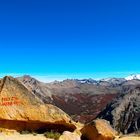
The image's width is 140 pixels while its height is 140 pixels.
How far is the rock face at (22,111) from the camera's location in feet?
74.8

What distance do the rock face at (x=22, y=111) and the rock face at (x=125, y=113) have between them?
59181 millimetres

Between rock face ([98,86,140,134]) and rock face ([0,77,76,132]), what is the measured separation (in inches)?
2330

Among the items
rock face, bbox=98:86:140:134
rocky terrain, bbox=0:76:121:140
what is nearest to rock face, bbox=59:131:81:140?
rocky terrain, bbox=0:76:121:140

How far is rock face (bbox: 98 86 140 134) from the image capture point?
86125mm

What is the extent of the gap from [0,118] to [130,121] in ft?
224

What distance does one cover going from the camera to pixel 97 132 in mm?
23719

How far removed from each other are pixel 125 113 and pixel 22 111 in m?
71.3

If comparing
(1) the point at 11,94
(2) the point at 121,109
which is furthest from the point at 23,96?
(2) the point at 121,109

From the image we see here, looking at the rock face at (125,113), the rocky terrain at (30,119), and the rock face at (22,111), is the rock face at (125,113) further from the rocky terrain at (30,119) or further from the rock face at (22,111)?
the rock face at (22,111)

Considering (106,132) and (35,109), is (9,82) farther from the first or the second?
(106,132)

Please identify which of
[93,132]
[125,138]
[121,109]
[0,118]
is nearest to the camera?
[0,118]

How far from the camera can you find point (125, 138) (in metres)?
31.6

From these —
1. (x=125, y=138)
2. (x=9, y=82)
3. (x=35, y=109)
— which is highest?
(x=9, y=82)

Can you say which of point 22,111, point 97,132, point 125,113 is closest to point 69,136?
point 97,132
